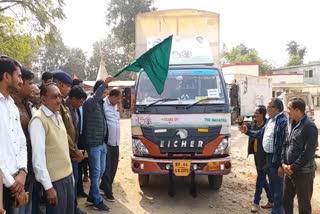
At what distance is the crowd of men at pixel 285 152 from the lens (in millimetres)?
4262

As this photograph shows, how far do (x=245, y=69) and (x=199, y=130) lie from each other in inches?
1126

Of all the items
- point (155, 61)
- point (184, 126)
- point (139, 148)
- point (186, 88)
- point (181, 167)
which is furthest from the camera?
point (186, 88)

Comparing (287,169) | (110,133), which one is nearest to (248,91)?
(110,133)

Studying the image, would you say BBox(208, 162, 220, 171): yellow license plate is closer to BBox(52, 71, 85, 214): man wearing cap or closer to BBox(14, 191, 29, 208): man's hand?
BBox(52, 71, 85, 214): man wearing cap

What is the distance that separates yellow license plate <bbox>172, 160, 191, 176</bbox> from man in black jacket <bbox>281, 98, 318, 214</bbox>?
1449mm

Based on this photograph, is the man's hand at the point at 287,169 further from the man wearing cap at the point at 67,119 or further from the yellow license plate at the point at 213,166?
the man wearing cap at the point at 67,119

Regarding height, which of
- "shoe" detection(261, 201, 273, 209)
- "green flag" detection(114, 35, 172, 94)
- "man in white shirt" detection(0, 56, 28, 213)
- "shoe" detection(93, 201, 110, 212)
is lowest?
"shoe" detection(261, 201, 273, 209)

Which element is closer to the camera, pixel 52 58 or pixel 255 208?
pixel 255 208

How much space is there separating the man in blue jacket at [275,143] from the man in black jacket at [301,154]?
36cm

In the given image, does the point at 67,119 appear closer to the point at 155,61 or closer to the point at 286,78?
the point at 155,61

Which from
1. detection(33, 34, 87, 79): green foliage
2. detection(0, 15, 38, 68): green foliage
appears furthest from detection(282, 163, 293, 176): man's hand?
detection(33, 34, 87, 79): green foliage

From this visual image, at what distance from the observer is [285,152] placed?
4598mm

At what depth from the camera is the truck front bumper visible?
17.5ft

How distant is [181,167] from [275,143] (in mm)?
1432
